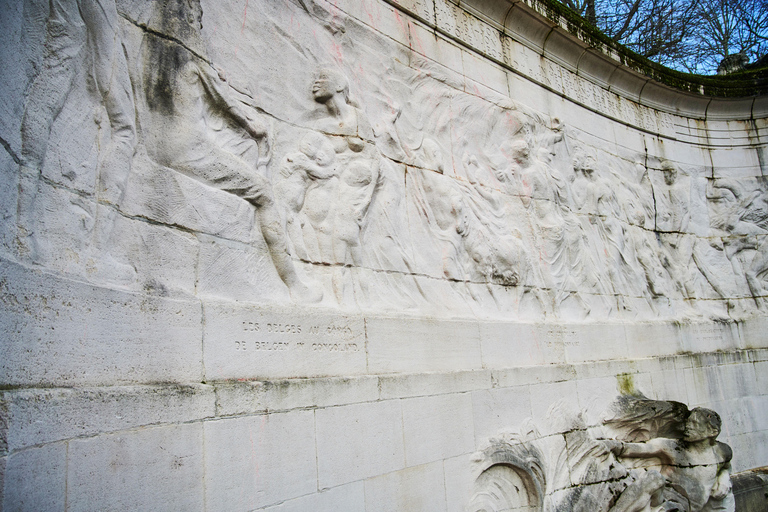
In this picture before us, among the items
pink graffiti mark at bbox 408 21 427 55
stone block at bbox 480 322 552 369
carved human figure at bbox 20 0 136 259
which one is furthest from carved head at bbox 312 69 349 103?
stone block at bbox 480 322 552 369

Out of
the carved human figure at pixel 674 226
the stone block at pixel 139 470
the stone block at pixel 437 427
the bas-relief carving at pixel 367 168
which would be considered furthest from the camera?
the carved human figure at pixel 674 226

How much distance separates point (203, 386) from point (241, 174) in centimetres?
156

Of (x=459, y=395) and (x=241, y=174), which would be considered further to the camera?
(x=459, y=395)

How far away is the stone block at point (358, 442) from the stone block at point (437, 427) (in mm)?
120

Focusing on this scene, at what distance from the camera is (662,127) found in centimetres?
1055

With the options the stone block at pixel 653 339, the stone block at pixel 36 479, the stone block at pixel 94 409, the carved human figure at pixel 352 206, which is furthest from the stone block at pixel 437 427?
the stone block at pixel 653 339

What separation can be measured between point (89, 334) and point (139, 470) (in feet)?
2.55

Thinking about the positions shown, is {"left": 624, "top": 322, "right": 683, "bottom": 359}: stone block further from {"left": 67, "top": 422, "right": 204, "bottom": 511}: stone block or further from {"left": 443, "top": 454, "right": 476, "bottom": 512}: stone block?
{"left": 67, "top": 422, "right": 204, "bottom": 511}: stone block

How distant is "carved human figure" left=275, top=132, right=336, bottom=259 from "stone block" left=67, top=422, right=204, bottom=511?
1.78 m

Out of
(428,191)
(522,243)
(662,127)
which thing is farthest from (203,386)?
(662,127)

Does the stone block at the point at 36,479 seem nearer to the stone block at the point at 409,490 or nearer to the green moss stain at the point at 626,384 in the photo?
the stone block at the point at 409,490

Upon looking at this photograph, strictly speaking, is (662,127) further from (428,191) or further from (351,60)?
(351,60)

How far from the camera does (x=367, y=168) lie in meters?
5.48

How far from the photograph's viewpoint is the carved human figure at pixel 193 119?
398 centimetres
